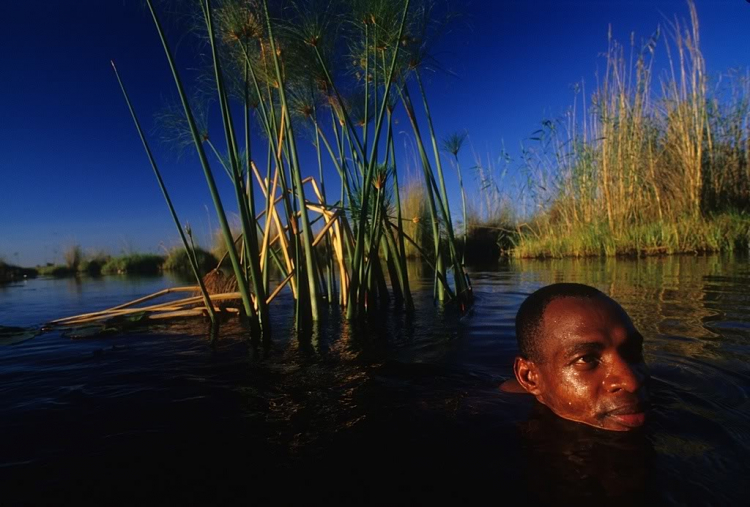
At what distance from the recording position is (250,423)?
1725 mm

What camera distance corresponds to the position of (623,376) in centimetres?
143

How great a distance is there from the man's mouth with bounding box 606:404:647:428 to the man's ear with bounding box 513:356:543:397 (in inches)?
11.3

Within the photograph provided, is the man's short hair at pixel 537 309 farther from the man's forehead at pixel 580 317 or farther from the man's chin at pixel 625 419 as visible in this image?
the man's chin at pixel 625 419

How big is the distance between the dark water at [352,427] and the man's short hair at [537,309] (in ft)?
0.90

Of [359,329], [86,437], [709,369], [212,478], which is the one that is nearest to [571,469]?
[212,478]

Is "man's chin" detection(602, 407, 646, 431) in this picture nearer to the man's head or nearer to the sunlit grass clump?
the man's head

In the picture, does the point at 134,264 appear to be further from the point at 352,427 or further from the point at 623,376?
the point at 623,376

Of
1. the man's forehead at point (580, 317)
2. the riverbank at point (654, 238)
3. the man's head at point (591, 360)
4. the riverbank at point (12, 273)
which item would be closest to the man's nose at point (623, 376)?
the man's head at point (591, 360)

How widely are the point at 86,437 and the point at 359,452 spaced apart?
1.09 meters

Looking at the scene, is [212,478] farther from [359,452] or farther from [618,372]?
[618,372]

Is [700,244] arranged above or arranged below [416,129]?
below

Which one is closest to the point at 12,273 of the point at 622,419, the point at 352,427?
the point at 352,427

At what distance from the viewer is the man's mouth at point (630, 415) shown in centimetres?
145

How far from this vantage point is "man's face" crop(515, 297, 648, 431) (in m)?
1.45
